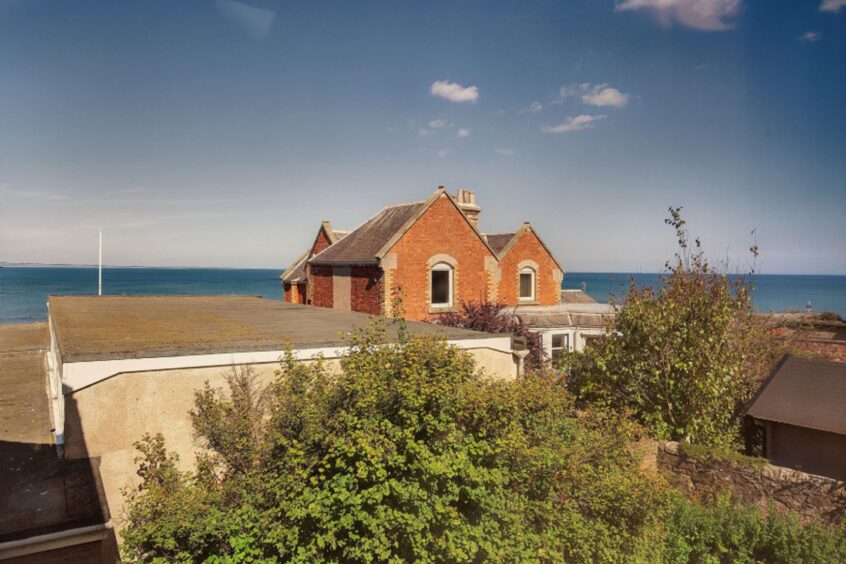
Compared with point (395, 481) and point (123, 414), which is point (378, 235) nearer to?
point (123, 414)

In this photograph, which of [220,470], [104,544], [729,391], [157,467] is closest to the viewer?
[104,544]

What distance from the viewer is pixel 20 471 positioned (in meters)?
7.90

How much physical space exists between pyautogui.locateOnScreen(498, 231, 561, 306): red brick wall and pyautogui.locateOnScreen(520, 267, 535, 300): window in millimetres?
234

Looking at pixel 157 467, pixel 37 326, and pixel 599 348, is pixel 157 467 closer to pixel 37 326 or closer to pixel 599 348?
pixel 599 348

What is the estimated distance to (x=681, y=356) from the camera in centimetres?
1331

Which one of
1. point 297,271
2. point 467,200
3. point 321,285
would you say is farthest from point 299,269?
point 467,200

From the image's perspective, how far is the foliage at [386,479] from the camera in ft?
21.0

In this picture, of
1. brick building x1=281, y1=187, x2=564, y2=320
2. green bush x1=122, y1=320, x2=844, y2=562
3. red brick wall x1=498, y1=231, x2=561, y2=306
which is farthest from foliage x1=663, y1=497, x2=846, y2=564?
red brick wall x1=498, y1=231, x2=561, y2=306

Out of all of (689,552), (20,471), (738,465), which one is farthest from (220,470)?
(738,465)

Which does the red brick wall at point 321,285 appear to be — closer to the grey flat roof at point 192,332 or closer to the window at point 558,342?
the grey flat roof at point 192,332

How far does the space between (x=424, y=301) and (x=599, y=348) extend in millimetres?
8366

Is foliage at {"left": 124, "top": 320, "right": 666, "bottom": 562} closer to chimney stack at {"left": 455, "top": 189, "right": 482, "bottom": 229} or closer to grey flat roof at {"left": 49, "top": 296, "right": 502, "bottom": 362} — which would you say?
grey flat roof at {"left": 49, "top": 296, "right": 502, "bottom": 362}

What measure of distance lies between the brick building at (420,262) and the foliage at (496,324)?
1.80m

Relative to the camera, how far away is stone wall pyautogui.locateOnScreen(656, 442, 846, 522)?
33.8 feet
